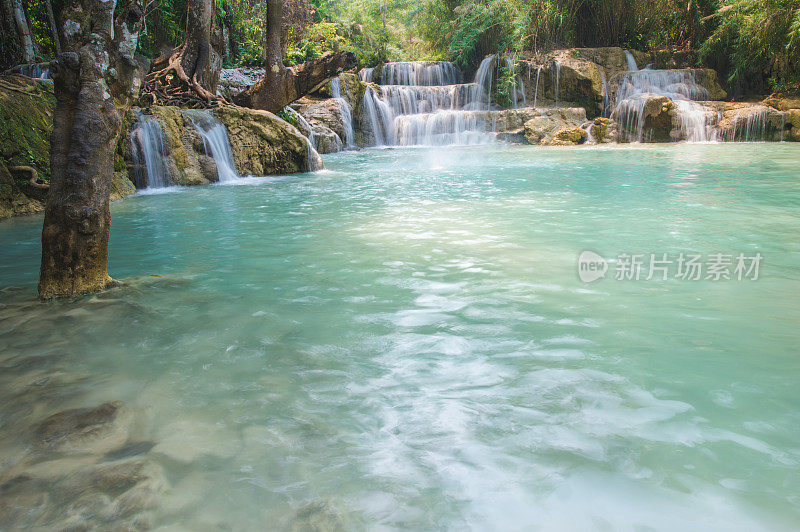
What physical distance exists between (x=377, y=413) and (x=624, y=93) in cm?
2061

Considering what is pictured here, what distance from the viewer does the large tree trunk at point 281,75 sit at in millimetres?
12254

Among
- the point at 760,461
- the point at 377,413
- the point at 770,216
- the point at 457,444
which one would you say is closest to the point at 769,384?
the point at 760,461

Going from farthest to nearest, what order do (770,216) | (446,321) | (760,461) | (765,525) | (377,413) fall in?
(770,216) < (446,321) < (377,413) < (760,461) < (765,525)

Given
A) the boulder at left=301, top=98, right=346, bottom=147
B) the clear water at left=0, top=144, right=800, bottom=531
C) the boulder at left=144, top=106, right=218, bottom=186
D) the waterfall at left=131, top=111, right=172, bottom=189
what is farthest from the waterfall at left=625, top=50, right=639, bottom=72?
the waterfall at left=131, top=111, right=172, bottom=189

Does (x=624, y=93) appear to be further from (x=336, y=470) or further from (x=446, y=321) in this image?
(x=336, y=470)

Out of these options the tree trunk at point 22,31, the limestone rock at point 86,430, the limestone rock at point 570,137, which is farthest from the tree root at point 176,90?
the limestone rock at point 570,137

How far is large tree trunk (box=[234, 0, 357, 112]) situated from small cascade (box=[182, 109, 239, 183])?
2848 millimetres

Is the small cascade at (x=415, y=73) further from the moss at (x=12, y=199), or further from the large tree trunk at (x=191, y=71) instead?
the moss at (x=12, y=199)

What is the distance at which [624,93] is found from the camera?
19.2 meters

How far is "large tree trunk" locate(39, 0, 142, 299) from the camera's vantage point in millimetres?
2979

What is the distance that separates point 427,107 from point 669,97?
355 inches

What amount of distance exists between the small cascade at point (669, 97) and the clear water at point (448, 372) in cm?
1406

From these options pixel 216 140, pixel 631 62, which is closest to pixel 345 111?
pixel 216 140

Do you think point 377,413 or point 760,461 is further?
point 377,413
